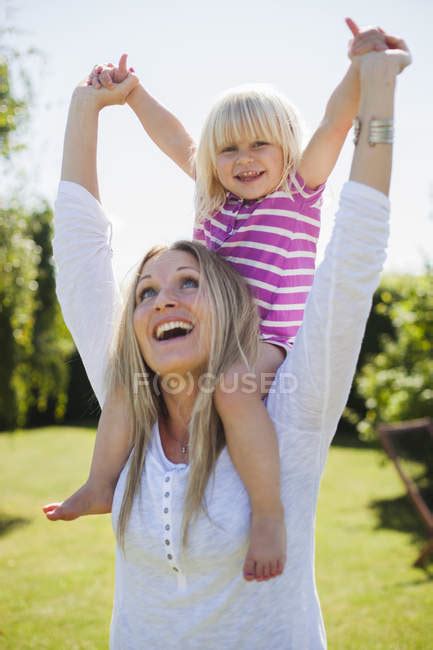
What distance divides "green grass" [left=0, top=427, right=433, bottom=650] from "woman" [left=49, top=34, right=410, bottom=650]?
3.83 meters

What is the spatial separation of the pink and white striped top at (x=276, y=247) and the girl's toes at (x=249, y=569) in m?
0.60

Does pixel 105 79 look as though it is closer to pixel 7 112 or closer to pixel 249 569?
pixel 249 569

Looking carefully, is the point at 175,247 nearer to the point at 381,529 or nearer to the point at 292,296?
the point at 292,296

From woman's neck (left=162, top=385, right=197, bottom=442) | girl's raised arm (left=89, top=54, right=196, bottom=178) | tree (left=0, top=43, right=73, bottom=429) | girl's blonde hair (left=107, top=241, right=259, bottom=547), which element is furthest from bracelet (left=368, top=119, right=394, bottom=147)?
tree (left=0, top=43, right=73, bottom=429)

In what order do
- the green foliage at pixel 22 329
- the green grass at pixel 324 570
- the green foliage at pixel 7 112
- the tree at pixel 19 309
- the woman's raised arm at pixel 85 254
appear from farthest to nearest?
1. the green foliage at pixel 22 329
2. the tree at pixel 19 309
3. the green foliage at pixel 7 112
4. the green grass at pixel 324 570
5. the woman's raised arm at pixel 85 254

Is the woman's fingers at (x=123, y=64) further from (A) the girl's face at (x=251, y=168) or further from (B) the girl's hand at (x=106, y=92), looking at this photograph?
(A) the girl's face at (x=251, y=168)

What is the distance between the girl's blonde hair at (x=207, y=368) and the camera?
1622 millimetres

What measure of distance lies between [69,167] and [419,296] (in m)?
6.64

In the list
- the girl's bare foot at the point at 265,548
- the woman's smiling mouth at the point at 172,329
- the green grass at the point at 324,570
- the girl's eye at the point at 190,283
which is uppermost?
the girl's eye at the point at 190,283

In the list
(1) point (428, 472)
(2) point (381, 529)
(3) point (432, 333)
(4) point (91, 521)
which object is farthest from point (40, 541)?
(3) point (432, 333)

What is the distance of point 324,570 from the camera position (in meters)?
7.17

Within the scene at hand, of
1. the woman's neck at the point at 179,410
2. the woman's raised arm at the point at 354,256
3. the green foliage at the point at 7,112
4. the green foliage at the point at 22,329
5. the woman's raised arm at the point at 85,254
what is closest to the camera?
the woman's raised arm at the point at 354,256

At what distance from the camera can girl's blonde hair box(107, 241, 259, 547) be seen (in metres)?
1.62

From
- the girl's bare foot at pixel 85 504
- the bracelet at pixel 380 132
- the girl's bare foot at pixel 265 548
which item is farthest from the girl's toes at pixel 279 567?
the bracelet at pixel 380 132
